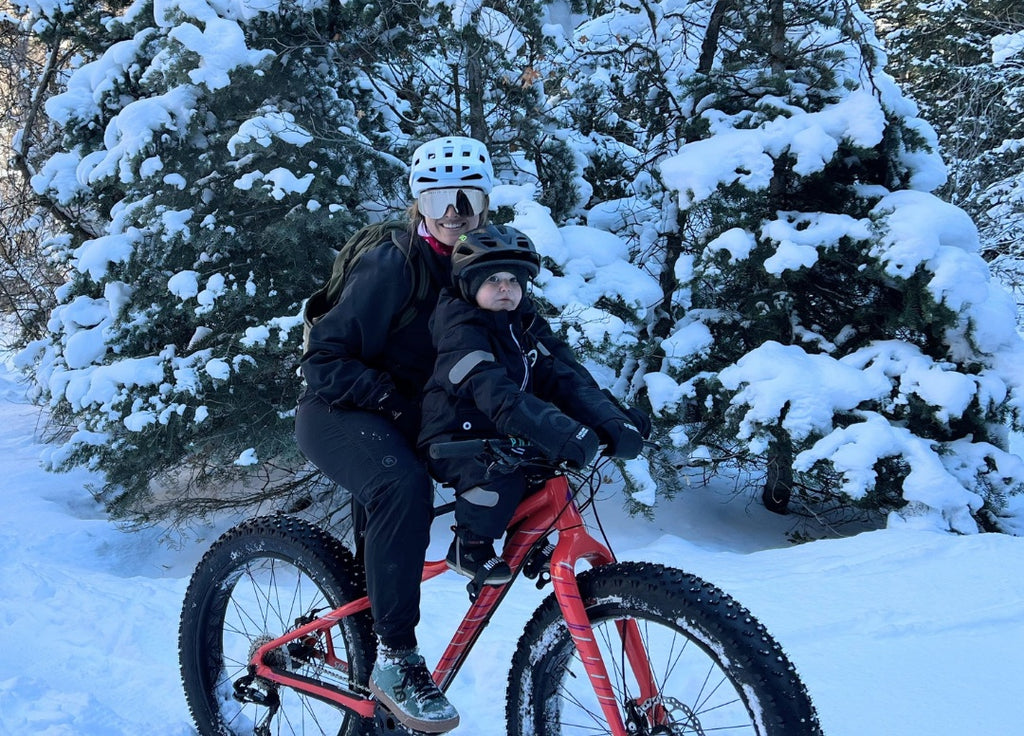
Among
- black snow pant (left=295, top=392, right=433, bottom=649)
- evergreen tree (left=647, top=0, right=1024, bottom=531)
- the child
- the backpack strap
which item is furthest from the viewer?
evergreen tree (left=647, top=0, right=1024, bottom=531)

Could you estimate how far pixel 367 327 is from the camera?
7.77 ft

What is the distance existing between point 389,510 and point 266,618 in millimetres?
1386

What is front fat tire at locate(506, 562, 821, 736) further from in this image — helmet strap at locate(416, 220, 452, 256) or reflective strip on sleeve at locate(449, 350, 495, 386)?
helmet strap at locate(416, 220, 452, 256)

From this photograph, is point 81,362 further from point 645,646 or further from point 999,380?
point 999,380

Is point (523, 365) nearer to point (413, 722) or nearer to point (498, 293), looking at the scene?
point (498, 293)

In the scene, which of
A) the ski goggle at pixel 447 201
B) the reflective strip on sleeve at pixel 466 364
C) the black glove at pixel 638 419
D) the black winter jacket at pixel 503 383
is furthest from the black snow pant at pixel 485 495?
the ski goggle at pixel 447 201

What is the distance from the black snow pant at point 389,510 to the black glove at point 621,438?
1.96 feet

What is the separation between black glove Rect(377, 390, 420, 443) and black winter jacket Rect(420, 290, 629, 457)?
0.17 metres

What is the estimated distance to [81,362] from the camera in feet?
19.7

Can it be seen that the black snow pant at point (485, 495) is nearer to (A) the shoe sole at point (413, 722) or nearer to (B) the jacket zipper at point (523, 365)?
(B) the jacket zipper at point (523, 365)

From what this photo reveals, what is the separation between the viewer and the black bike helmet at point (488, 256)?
213 centimetres

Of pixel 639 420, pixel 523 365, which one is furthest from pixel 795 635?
pixel 523 365

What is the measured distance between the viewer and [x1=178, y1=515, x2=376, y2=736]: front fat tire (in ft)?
8.49

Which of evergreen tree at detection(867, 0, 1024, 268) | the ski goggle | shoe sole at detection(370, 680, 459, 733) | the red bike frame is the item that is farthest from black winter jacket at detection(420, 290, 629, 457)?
evergreen tree at detection(867, 0, 1024, 268)
